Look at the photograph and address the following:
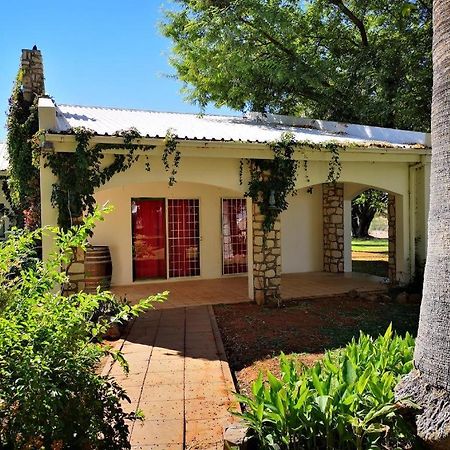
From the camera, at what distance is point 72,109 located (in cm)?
1162

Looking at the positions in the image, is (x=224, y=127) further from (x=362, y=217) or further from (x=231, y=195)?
(x=362, y=217)

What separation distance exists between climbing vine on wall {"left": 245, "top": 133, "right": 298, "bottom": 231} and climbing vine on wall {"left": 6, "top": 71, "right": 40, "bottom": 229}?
437 centimetres

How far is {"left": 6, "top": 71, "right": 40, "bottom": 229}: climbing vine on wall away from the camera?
9.12 m

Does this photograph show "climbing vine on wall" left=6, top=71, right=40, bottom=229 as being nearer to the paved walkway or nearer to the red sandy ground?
the paved walkway

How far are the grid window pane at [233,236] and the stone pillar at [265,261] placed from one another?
3634 millimetres

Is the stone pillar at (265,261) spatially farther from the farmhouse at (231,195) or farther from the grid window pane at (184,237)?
the grid window pane at (184,237)

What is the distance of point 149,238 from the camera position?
12.6m

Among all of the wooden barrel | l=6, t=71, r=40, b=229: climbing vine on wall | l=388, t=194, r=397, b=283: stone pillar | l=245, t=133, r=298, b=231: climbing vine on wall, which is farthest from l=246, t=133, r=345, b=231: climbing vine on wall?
l=6, t=71, r=40, b=229: climbing vine on wall

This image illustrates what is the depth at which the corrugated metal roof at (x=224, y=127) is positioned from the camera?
9.45 m

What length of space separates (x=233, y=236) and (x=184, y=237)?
1.55 meters

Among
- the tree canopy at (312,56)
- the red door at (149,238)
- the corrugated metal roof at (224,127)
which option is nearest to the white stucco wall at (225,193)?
the red door at (149,238)

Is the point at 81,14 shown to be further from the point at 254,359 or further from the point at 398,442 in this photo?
the point at 398,442

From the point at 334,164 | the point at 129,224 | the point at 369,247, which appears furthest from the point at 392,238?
the point at 369,247

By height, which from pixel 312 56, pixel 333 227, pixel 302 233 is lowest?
pixel 302 233
